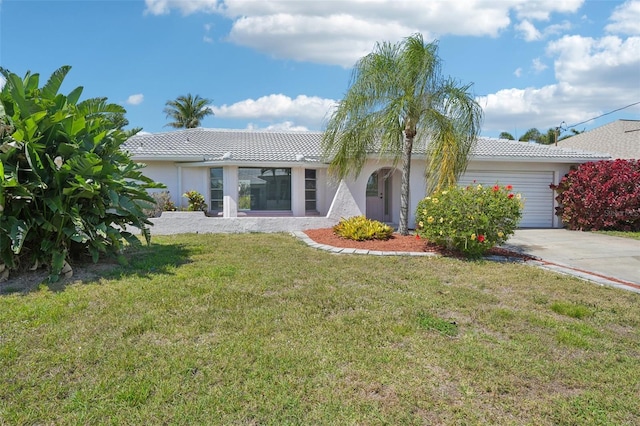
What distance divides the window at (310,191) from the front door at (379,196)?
8.04 feet

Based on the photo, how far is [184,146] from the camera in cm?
1666

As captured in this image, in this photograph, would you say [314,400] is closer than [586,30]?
Yes

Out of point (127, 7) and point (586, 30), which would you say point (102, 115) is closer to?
point (127, 7)

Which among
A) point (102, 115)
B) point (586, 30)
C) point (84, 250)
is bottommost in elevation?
point (84, 250)

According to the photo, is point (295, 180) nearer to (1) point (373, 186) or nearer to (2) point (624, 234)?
(1) point (373, 186)

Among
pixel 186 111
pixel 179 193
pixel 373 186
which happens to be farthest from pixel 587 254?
pixel 186 111

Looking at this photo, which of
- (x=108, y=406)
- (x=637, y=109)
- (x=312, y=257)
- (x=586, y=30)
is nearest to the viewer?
(x=108, y=406)

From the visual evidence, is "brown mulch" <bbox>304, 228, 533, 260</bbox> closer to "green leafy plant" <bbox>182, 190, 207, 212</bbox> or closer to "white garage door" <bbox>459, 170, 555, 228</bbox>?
"green leafy plant" <bbox>182, 190, 207, 212</bbox>

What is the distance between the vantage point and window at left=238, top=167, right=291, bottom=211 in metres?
15.2

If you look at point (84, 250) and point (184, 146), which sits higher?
point (184, 146)

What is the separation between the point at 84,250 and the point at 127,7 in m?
7.83

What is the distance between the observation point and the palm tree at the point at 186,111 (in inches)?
1640

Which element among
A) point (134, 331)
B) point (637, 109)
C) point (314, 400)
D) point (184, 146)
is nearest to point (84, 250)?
point (134, 331)

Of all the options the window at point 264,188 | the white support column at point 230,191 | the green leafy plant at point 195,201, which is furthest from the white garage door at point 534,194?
the green leafy plant at point 195,201
